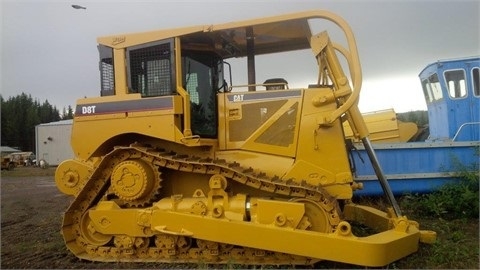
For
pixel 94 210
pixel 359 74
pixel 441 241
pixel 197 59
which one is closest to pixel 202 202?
pixel 94 210

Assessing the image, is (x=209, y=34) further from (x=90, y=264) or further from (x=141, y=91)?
(x=90, y=264)

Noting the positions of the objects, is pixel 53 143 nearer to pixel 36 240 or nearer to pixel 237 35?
pixel 36 240

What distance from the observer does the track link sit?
5.72 m

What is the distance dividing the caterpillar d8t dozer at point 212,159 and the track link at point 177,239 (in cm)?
2

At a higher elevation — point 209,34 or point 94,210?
point 209,34

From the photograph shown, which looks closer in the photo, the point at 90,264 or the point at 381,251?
the point at 381,251

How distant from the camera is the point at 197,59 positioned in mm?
6703

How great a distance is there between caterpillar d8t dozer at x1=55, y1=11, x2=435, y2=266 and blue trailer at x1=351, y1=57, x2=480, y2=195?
2590 millimetres

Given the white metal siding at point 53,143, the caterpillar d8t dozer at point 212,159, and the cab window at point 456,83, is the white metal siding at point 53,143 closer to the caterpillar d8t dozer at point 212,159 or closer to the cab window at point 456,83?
the caterpillar d8t dozer at point 212,159

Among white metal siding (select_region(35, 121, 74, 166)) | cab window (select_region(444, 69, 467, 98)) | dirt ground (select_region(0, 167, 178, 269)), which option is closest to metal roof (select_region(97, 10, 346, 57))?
dirt ground (select_region(0, 167, 178, 269))

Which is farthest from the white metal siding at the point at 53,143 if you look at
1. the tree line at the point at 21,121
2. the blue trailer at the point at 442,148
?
the blue trailer at the point at 442,148

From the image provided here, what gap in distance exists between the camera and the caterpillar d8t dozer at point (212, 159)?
5.70m

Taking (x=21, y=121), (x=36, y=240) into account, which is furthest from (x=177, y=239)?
(x=21, y=121)

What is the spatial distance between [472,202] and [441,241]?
1.97 meters
